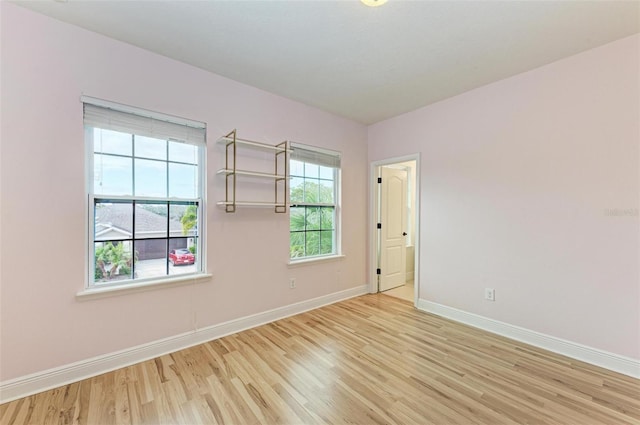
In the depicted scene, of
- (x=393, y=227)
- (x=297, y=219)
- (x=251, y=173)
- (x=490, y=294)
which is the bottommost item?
(x=490, y=294)

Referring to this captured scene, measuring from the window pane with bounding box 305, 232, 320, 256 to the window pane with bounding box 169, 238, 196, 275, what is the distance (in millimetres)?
1446

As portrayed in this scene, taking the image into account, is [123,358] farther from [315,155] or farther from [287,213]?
[315,155]

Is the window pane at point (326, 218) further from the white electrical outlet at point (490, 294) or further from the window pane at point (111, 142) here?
the window pane at point (111, 142)

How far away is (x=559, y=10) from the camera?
1.85 metres

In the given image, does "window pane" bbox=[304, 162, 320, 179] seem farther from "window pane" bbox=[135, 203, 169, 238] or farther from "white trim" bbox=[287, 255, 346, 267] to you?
"window pane" bbox=[135, 203, 169, 238]

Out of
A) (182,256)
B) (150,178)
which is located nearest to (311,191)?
(182,256)

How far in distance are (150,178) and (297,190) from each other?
163 centimetres

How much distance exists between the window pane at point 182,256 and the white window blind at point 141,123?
0.97m

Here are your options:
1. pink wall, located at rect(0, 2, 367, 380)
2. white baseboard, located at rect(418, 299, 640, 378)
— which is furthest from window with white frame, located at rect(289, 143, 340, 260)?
white baseboard, located at rect(418, 299, 640, 378)

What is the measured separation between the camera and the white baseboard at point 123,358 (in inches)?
73.5

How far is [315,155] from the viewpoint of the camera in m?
3.59

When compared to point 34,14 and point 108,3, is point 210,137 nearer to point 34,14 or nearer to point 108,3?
point 108,3

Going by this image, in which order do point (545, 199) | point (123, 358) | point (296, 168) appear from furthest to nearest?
point (296, 168)
point (545, 199)
point (123, 358)

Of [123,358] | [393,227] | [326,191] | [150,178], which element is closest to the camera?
[123,358]
